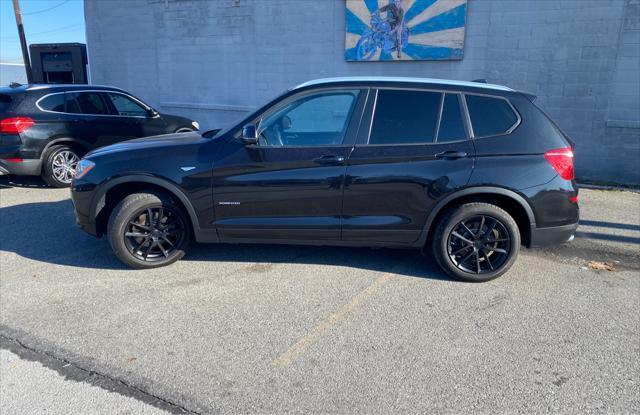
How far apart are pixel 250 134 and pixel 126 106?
5525 mm

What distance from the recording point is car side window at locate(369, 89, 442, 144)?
4.23 m

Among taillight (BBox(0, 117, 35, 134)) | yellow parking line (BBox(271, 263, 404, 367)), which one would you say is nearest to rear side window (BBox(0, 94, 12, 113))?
taillight (BBox(0, 117, 35, 134))

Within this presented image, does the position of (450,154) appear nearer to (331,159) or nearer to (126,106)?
(331,159)

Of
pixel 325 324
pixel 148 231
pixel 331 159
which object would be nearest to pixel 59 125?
pixel 148 231

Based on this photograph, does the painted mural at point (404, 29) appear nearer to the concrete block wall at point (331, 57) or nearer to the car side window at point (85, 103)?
the concrete block wall at point (331, 57)

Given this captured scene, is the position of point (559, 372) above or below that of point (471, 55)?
below

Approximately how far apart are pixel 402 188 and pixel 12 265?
12.8 ft

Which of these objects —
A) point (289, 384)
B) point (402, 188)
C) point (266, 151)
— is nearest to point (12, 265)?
point (266, 151)

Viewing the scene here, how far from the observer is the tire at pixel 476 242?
4223mm

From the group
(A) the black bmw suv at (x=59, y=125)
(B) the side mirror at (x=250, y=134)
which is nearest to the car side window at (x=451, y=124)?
→ (B) the side mirror at (x=250, y=134)

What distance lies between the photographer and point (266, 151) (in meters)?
4.25

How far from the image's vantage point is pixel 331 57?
35.9ft

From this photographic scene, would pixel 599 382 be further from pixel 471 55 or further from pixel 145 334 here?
pixel 471 55

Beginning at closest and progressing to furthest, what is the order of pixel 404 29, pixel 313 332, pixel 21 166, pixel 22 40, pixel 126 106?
pixel 313 332
pixel 21 166
pixel 126 106
pixel 404 29
pixel 22 40
